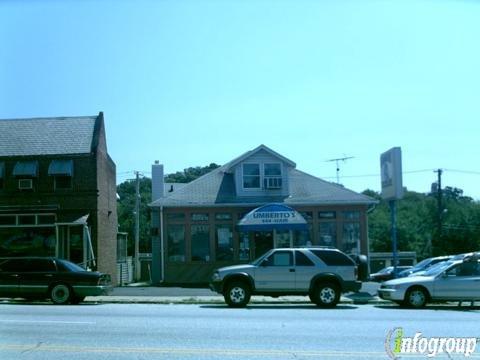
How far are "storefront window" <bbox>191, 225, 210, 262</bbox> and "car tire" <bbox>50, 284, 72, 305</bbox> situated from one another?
12333 millimetres

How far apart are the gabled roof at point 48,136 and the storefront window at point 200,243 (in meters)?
6.79

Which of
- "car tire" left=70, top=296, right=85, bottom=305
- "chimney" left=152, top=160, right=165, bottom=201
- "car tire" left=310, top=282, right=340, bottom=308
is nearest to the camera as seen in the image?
"car tire" left=310, top=282, right=340, bottom=308

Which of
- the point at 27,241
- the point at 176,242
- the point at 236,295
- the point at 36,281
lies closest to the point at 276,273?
the point at 236,295

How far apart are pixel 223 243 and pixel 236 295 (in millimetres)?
13335

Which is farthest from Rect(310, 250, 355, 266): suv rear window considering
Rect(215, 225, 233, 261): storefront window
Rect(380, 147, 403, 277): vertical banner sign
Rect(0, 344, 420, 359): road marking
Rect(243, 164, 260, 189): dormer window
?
Rect(243, 164, 260, 189): dormer window

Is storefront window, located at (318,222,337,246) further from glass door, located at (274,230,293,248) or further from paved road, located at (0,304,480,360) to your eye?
paved road, located at (0,304,480,360)

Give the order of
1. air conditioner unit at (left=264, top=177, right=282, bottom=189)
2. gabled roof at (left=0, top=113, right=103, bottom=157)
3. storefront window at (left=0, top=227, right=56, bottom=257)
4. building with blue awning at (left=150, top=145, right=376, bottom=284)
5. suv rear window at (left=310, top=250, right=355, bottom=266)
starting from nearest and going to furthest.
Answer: suv rear window at (left=310, top=250, right=355, bottom=266) < storefront window at (left=0, top=227, right=56, bottom=257) < gabled roof at (left=0, top=113, right=103, bottom=157) < building with blue awning at (left=150, top=145, right=376, bottom=284) < air conditioner unit at (left=264, top=177, right=282, bottom=189)

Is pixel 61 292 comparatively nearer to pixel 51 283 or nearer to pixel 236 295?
pixel 51 283

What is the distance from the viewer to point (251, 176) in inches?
1299

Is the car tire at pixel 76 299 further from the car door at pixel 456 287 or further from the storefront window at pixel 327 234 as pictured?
the storefront window at pixel 327 234

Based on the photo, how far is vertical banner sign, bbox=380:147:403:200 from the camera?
25.6m

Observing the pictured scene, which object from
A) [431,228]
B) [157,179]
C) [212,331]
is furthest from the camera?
[431,228]

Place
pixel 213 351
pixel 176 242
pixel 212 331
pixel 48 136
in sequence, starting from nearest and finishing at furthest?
1. pixel 213 351
2. pixel 212 331
3. pixel 48 136
4. pixel 176 242

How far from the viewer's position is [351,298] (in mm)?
21281
